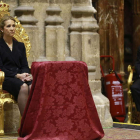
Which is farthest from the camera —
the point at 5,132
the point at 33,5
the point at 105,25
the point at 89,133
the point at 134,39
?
the point at 134,39

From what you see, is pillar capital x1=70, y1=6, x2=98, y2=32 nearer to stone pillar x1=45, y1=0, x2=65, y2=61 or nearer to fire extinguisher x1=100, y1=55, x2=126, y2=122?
stone pillar x1=45, y1=0, x2=65, y2=61

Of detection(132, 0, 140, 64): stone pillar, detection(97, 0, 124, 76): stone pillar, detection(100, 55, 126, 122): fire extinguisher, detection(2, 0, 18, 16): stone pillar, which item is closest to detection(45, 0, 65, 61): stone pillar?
detection(2, 0, 18, 16): stone pillar

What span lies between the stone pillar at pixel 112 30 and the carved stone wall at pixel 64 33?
1940 mm

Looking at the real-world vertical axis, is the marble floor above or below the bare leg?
below

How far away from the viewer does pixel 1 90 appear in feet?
20.7

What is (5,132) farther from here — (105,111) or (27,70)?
(105,111)

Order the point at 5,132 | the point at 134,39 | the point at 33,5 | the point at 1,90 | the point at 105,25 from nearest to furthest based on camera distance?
the point at 1,90
the point at 5,132
the point at 33,5
the point at 105,25
the point at 134,39

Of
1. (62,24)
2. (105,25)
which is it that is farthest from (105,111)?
(105,25)

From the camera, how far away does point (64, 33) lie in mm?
7465

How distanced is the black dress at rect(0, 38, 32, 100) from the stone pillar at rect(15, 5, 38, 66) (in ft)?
2.01

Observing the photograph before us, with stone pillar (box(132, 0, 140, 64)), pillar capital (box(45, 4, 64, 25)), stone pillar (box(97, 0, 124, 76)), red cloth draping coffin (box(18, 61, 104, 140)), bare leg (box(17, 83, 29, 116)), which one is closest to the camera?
red cloth draping coffin (box(18, 61, 104, 140))

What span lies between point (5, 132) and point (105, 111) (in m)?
1.42

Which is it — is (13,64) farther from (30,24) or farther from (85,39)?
(85,39)

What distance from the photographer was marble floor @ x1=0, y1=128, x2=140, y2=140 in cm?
620
